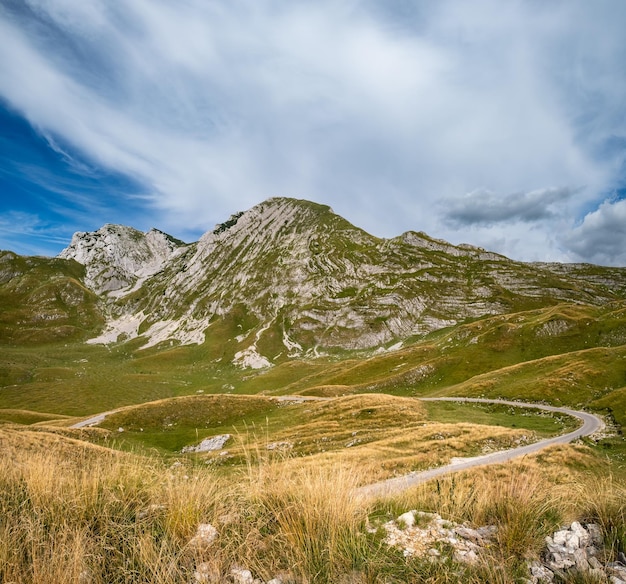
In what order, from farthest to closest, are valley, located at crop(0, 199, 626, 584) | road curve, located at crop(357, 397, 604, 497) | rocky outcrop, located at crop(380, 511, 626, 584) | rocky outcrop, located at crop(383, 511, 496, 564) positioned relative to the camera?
1. road curve, located at crop(357, 397, 604, 497)
2. rocky outcrop, located at crop(383, 511, 496, 564)
3. valley, located at crop(0, 199, 626, 584)
4. rocky outcrop, located at crop(380, 511, 626, 584)

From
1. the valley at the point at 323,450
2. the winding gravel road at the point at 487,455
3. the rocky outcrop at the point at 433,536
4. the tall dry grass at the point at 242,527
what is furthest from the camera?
the winding gravel road at the point at 487,455

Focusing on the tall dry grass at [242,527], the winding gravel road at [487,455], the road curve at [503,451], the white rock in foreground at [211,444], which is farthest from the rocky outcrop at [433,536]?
the white rock in foreground at [211,444]

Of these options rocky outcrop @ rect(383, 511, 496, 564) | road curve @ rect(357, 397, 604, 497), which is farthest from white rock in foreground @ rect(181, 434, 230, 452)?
rocky outcrop @ rect(383, 511, 496, 564)

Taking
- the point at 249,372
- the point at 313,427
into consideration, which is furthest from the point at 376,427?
the point at 249,372

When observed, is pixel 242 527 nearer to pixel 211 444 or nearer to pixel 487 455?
pixel 487 455

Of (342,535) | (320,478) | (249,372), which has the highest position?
(320,478)

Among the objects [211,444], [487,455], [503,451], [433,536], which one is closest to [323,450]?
[487,455]

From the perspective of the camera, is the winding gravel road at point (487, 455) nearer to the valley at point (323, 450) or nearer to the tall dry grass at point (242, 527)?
the valley at point (323, 450)

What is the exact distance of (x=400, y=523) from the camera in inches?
244

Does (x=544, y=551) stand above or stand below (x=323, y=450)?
above

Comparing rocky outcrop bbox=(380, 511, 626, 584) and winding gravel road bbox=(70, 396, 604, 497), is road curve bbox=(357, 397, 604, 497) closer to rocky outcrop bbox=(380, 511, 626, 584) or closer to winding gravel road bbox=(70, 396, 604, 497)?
winding gravel road bbox=(70, 396, 604, 497)

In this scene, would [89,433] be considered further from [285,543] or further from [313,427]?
[285,543]

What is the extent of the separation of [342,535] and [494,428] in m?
35.3

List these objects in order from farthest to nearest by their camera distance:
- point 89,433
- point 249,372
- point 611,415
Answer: point 249,372, point 89,433, point 611,415
